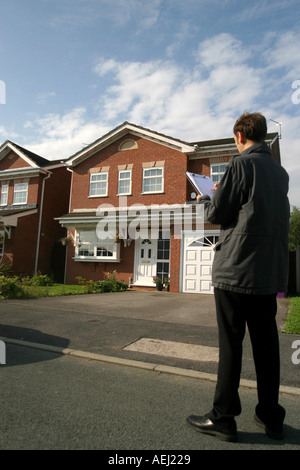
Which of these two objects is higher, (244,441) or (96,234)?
(96,234)

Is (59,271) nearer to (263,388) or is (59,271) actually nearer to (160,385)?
(160,385)

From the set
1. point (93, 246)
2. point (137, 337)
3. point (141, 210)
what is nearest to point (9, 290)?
point (137, 337)

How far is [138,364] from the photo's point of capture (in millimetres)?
3756

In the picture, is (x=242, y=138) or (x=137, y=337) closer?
(x=242, y=138)

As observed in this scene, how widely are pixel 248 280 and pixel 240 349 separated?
48 centimetres

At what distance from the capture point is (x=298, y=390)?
3150 mm

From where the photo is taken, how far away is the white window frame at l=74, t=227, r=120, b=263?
15002mm

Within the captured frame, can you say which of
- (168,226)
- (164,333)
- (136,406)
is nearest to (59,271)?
(168,226)

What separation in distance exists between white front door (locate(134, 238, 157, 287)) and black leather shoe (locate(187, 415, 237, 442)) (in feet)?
39.4

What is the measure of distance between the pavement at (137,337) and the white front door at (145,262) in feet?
21.7

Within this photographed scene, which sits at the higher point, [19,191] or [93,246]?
[19,191]

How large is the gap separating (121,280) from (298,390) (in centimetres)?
1177

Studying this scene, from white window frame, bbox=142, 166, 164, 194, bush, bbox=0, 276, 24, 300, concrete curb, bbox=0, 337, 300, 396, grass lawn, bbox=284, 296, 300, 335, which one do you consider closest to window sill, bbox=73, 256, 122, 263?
white window frame, bbox=142, 166, 164, 194

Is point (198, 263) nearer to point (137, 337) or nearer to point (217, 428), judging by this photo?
point (137, 337)
